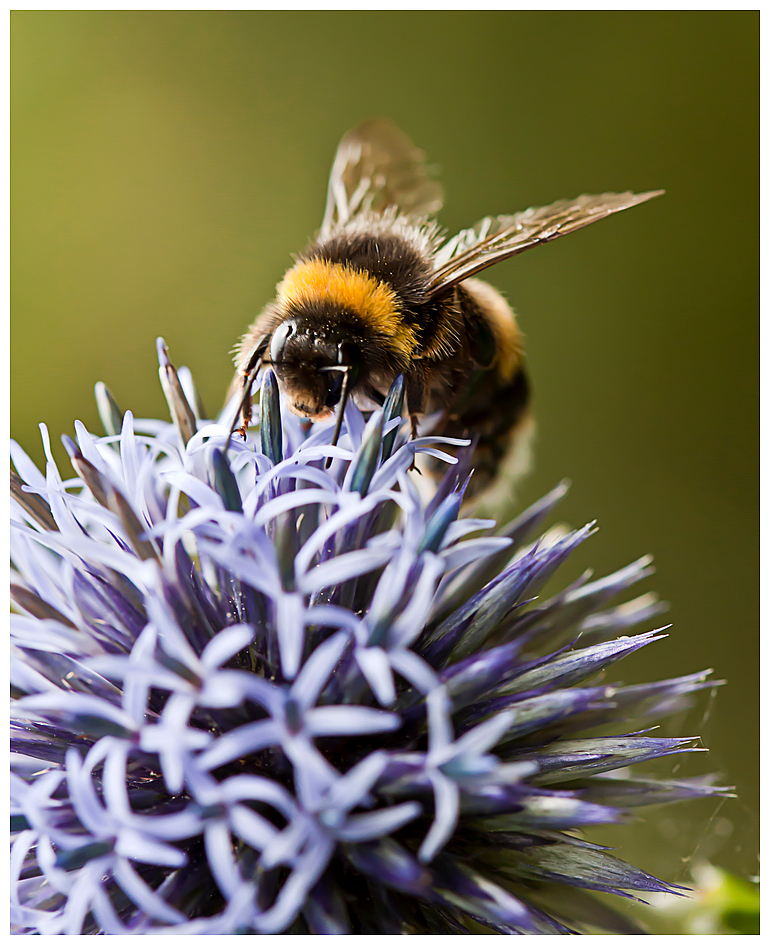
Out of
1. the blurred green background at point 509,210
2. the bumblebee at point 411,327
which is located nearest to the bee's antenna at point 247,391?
the bumblebee at point 411,327

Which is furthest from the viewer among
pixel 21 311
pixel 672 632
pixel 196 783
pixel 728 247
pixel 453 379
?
pixel 728 247

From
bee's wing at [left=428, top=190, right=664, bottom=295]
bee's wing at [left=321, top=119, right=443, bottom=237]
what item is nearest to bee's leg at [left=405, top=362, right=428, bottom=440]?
bee's wing at [left=428, top=190, right=664, bottom=295]

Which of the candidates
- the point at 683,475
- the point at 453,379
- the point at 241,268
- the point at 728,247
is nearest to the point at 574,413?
the point at 683,475

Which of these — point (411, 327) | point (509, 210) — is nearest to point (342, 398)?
point (411, 327)

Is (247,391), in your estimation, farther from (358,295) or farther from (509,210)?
(509,210)

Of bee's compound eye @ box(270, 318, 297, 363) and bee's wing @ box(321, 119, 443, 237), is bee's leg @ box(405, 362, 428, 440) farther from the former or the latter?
bee's wing @ box(321, 119, 443, 237)

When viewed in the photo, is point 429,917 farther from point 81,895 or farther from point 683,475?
point 683,475

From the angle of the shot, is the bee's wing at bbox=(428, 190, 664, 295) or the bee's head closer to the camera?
the bee's head
